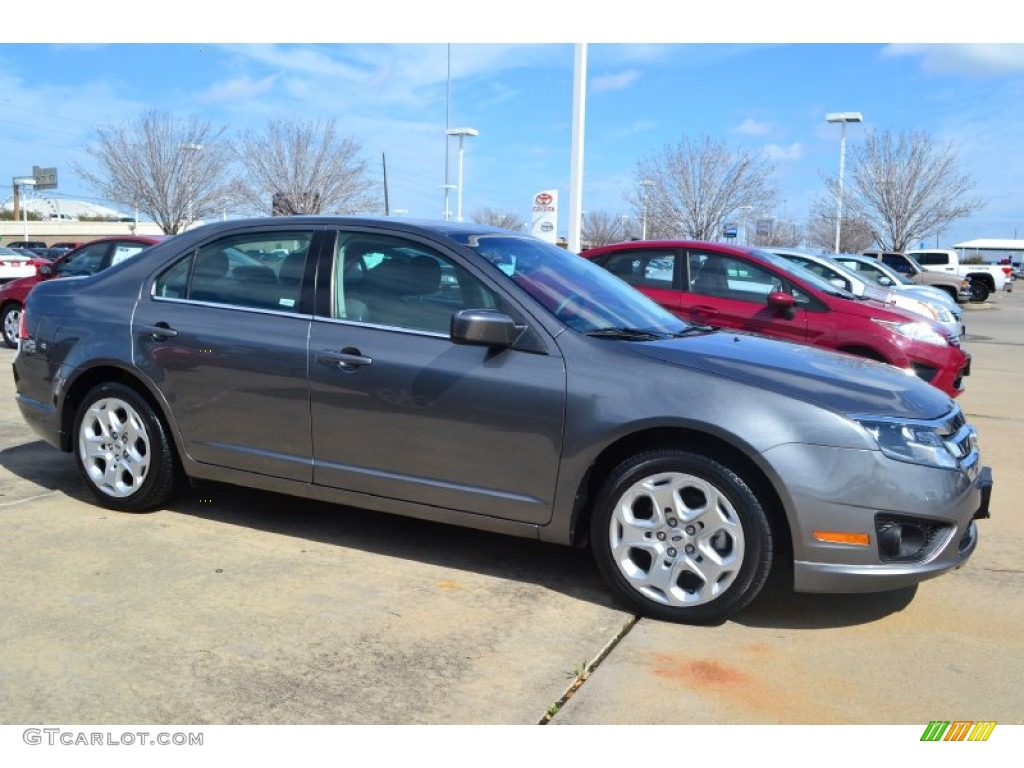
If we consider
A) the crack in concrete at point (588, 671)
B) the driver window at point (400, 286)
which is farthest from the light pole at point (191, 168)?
the crack in concrete at point (588, 671)

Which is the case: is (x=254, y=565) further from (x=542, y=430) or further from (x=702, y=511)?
(x=702, y=511)

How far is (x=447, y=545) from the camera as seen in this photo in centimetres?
471

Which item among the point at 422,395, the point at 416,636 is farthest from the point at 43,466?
the point at 416,636

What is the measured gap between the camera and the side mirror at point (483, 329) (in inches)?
155

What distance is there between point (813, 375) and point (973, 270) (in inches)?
1405

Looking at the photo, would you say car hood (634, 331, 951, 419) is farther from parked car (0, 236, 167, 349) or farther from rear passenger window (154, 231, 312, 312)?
parked car (0, 236, 167, 349)

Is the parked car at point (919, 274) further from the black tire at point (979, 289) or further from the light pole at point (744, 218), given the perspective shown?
the light pole at point (744, 218)

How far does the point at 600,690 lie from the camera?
3203mm

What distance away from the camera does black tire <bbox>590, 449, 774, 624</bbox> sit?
144 inches

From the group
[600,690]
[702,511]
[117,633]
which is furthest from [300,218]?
A: [600,690]

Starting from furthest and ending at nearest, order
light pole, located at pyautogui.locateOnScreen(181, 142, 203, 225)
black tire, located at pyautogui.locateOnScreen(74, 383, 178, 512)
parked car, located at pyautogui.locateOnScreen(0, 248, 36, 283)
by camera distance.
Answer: light pole, located at pyautogui.locateOnScreen(181, 142, 203, 225) < parked car, located at pyautogui.locateOnScreen(0, 248, 36, 283) < black tire, located at pyautogui.locateOnScreen(74, 383, 178, 512)

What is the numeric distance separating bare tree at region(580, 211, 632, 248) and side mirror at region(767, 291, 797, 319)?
166 ft

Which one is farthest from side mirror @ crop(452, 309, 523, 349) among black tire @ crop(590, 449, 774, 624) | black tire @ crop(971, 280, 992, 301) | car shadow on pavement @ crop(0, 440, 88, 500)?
black tire @ crop(971, 280, 992, 301)

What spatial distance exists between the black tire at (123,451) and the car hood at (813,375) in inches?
100
